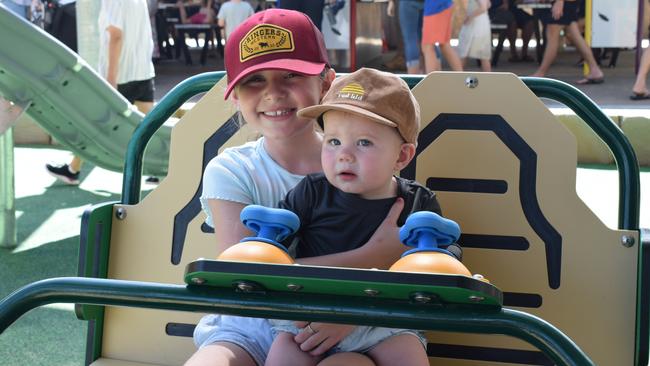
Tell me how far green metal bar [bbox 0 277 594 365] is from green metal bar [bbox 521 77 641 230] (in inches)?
35.9

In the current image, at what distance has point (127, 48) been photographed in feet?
20.9

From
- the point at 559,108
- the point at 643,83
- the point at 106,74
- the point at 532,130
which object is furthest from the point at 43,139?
the point at 532,130

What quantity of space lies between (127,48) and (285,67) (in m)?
4.40

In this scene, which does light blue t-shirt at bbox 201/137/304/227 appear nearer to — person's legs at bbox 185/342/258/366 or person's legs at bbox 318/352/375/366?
person's legs at bbox 185/342/258/366

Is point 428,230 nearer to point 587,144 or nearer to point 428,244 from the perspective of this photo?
point 428,244

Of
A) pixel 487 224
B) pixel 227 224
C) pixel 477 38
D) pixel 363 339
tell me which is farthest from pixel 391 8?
pixel 363 339

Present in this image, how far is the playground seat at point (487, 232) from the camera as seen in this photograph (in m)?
2.35

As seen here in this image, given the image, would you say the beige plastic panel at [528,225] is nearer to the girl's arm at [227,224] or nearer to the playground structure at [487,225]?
the playground structure at [487,225]

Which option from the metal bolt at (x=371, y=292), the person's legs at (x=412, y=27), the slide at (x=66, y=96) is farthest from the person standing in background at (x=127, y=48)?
the metal bolt at (x=371, y=292)

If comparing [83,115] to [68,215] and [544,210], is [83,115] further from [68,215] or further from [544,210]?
[544,210]

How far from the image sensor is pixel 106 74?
653 cm

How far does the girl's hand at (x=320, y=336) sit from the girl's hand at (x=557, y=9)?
8806 millimetres

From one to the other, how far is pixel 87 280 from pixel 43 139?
23.2 feet

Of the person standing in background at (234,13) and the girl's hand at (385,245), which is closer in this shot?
the girl's hand at (385,245)
